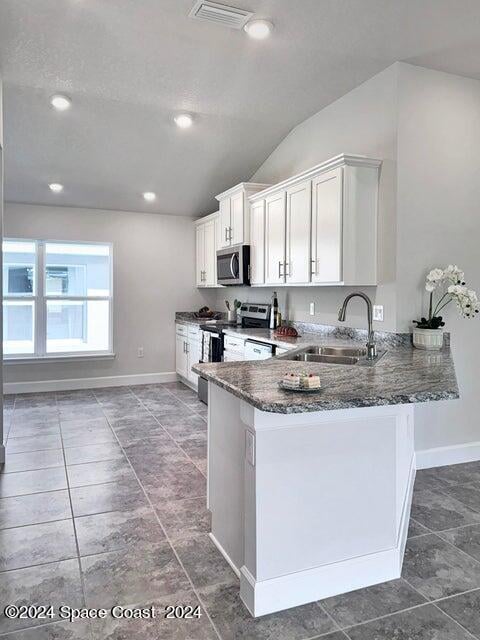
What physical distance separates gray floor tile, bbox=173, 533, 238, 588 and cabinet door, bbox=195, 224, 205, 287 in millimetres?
4473

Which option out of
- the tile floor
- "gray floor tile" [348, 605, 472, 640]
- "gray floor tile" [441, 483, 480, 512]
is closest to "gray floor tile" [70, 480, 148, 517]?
the tile floor

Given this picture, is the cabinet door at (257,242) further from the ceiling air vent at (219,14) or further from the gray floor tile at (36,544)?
the gray floor tile at (36,544)

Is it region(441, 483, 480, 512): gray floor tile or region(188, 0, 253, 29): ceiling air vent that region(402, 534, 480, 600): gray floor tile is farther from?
region(188, 0, 253, 29): ceiling air vent

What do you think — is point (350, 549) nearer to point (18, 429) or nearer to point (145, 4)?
point (145, 4)

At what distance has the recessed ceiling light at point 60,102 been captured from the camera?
4.01 metres

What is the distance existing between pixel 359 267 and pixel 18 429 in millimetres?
3407

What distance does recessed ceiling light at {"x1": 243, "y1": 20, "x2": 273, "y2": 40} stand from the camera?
9.84ft

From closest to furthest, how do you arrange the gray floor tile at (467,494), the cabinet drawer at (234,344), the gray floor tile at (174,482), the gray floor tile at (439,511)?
1. the gray floor tile at (439,511)
2. the gray floor tile at (467,494)
3. the gray floor tile at (174,482)
4. the cabinet drawer at (234,344)

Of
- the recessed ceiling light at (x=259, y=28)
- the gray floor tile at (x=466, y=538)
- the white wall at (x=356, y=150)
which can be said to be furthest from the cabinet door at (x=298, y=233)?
the gray floor tile at (x=466, y=538)

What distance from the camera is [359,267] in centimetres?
351

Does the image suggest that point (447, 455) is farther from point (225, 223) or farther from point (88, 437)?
point (225, 223)

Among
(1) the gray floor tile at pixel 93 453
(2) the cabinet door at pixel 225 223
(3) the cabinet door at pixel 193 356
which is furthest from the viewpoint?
(3) the cabinet door at pixel 193 356

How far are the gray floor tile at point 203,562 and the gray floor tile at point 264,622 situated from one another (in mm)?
125

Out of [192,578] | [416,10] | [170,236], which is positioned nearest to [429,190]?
[416,10]
